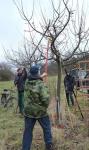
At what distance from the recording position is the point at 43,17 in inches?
480

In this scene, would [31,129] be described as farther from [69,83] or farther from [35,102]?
[69,83]

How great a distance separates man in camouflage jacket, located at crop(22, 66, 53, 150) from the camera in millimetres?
8828

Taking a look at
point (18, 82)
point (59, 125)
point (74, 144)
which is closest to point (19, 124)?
point (59, 125)

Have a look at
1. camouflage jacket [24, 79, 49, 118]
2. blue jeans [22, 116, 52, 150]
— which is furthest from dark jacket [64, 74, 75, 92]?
camouflage jacket [24, 79, 49, 118]

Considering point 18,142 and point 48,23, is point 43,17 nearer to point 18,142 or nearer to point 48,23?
point 48,23

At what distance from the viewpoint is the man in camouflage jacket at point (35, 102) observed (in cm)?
883

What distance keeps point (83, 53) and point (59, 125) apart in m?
2.13

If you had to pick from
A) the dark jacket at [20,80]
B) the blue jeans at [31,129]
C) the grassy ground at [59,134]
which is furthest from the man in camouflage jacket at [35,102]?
the dark jacket at [20,80]

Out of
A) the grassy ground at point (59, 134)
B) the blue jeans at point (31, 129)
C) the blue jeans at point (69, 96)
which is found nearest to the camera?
the blue jeans at point (31, 129)

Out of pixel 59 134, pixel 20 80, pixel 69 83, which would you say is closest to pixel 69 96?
pixel 69 83

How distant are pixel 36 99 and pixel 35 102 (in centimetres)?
7

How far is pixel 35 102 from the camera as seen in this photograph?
886 centimetres

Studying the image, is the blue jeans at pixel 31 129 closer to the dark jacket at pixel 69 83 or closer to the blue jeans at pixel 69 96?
the blue jeans at pixel 69 96

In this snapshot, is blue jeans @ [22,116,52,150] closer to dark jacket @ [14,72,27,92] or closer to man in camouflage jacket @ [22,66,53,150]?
man in camouflage jacket @ [22,66,53,150]
